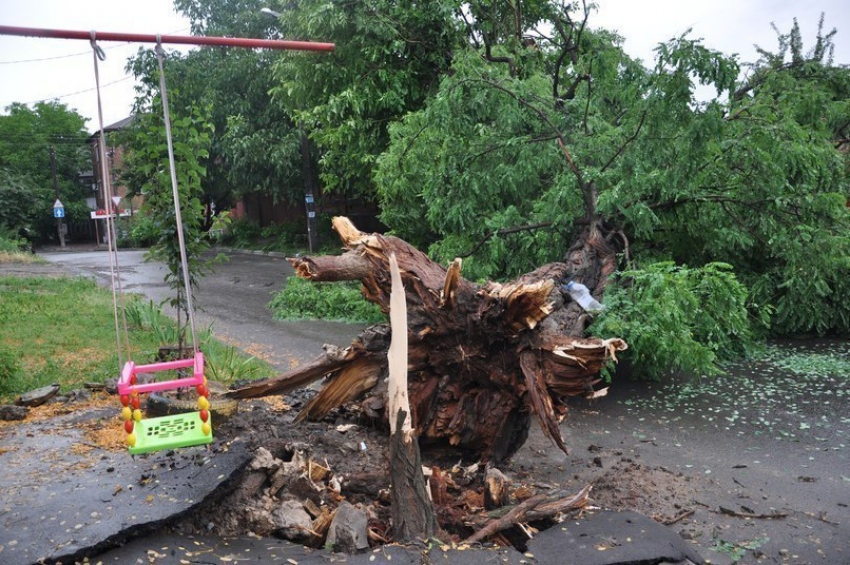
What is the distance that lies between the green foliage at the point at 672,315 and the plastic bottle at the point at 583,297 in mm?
117

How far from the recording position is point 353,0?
13.1 meters

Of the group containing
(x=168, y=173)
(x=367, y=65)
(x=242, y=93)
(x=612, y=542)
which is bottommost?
(x=612, y=542)

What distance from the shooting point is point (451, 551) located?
3639 millimetres

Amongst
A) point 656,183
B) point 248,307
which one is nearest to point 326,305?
point 248,307

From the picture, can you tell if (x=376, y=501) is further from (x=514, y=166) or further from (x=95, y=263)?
(x=95, y=263)

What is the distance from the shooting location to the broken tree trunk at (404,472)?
386 cm

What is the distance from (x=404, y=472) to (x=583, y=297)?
3.67m

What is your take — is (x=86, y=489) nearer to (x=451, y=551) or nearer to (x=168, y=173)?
(x=451, y=551)

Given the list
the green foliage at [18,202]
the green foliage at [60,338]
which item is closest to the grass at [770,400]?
the green foliage at [60,338]

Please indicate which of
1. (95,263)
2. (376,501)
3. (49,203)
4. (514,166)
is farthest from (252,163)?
(49,203)

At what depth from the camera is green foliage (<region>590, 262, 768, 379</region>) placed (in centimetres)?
638

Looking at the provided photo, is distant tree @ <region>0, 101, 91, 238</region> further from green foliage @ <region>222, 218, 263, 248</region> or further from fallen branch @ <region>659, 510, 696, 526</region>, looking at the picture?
fallen branch @ <region>659, 510, 696, 526</region>

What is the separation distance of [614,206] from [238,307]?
753 cm

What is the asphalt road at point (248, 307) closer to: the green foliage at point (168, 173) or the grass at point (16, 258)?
the green foliage at point (168, 173)
